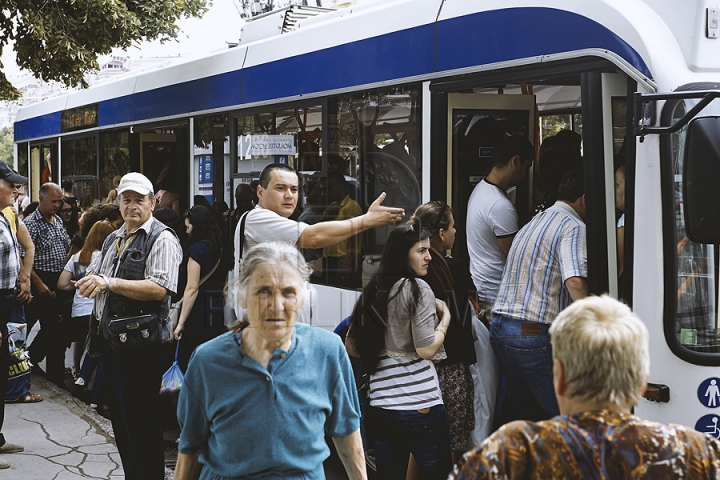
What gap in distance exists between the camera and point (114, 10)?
37.2ft

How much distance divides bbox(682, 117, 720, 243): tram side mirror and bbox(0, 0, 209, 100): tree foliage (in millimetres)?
8995

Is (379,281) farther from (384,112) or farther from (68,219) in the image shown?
(68,219)

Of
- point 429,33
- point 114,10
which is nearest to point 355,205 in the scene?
point 429,33

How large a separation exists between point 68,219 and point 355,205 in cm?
516

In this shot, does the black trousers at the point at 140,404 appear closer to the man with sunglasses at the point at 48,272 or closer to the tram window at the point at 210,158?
the tram window at the point at 210,158

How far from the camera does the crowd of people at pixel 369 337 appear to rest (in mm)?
2096

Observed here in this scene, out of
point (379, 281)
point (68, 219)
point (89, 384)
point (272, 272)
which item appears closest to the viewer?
point (272, 272)

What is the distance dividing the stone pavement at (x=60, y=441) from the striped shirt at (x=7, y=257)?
1.22 metres

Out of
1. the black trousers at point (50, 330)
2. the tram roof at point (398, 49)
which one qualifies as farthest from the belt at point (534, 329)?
the black trousers at point (50, 330)

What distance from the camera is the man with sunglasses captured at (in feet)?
28.5

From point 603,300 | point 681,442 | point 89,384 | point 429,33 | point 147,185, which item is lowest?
point 89,384

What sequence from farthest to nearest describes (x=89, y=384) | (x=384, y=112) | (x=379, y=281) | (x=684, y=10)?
(x=89, y=384) → (x=384, y=112) → (x=379, y=281) → (x=684, y=10)

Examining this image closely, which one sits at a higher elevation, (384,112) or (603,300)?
(384,112)

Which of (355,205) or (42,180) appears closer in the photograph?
(355,205)
